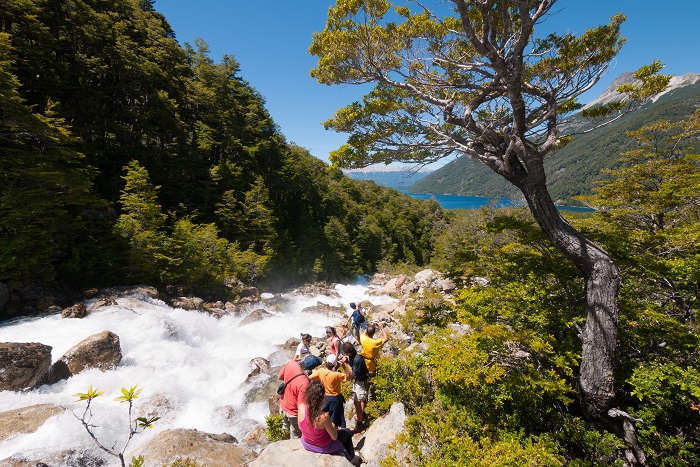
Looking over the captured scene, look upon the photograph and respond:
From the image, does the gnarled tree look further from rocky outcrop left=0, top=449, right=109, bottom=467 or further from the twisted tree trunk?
rocky outcrop left=0, top=449, right=109, bottom=467

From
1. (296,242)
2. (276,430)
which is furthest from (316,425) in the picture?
(296,242)

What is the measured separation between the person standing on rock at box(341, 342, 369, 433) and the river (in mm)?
3908

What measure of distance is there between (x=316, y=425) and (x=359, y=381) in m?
2.22

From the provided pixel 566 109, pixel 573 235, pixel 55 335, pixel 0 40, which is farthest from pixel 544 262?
pixel 0 40

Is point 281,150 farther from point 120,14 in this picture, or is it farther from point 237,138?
point 120,14

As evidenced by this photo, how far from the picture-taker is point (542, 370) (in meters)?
4.54

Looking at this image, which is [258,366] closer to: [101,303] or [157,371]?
[157,371]

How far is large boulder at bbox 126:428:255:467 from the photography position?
5121 mm

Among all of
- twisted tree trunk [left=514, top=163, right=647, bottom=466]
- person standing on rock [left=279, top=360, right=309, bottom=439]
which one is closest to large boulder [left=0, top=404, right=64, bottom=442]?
person standing on rock [left=279, top=360, right=309, bottom=439]

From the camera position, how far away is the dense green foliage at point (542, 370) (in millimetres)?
3777

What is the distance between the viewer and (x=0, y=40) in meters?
11.1

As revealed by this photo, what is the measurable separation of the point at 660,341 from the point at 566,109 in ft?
14.7

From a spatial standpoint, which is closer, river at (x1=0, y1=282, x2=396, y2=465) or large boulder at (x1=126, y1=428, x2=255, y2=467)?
large boulder at (x1=126, y1=428, x2=255, y2=467)

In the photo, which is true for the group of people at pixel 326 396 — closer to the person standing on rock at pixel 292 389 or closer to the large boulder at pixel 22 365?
the person standing on rock at pixel 292 389
